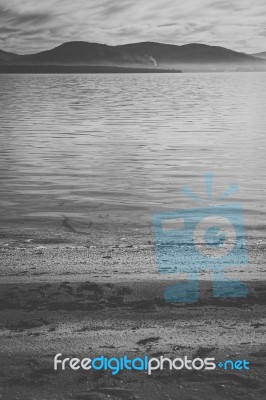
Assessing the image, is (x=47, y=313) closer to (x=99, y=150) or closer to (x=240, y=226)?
(x=240, y=226)

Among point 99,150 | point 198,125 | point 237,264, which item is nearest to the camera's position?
point 237,264

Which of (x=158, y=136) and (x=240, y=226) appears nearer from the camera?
(x=240, y=226)

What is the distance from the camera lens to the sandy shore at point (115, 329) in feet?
13.4

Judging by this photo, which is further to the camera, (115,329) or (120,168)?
(120,168)

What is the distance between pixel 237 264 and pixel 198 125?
32.5m

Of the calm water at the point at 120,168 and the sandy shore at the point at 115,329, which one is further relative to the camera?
the calm water at the point at 120,168

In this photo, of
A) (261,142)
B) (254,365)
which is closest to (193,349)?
(254,365)

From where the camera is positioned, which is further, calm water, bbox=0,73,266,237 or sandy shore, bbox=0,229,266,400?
calm water, bbox=0,73,266,237

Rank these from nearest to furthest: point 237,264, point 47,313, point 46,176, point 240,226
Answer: point 47,313 < point 237,264 < point 240,226 < point 46,176

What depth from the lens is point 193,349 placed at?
4.65m

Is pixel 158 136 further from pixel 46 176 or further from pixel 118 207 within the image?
pixel 118 207

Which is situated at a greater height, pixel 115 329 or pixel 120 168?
pixel 120 168

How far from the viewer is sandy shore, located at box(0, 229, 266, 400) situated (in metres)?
4.09

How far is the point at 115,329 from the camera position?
5.05 metres
